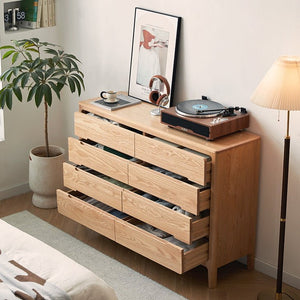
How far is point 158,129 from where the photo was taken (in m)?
3.51

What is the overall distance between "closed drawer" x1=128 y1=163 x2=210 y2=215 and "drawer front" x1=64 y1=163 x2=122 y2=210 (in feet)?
0.45

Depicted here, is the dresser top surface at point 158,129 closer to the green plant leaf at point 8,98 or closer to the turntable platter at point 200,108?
the turntable platter at point 200,108

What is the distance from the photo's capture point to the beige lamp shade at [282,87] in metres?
2.91

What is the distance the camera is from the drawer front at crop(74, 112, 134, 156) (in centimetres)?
364

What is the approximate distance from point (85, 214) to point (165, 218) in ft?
2.13

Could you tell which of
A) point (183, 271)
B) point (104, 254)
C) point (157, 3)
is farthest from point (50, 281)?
point (157, 3)

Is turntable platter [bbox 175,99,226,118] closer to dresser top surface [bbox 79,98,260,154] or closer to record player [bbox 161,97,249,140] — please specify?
record player [bbox 161,97,249,140]

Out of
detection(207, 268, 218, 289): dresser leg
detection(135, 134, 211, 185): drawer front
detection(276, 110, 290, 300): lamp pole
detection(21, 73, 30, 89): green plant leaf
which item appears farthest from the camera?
detection(21, 73, 30, 89): green plant leaf

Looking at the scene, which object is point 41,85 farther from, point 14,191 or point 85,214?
point 14,191

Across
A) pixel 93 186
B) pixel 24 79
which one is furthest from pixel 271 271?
pixel 24 79

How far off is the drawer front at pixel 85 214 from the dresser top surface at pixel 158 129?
0.54 m

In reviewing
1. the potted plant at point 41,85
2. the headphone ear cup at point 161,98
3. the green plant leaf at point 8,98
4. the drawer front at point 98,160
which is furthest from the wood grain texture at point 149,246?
the green plant leaf at point 8,98

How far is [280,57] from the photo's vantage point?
3062 mm

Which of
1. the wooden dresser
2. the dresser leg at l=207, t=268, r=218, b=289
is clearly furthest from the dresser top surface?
the dresser leg at l=207, t=268, r=218, b=289
